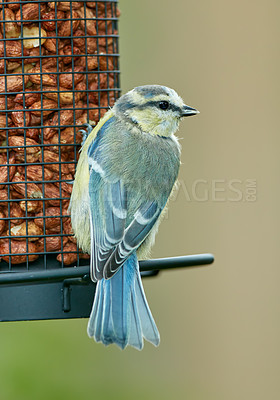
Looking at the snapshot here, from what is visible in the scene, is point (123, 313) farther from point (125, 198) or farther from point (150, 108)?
point (150, 108)

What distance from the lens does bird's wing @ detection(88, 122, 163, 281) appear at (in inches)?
150

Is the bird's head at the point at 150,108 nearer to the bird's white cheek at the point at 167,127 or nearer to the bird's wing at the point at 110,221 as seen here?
the bird's white cheek at the point at 167,127

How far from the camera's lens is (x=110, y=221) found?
3.90m

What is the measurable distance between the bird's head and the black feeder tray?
0.74 feet

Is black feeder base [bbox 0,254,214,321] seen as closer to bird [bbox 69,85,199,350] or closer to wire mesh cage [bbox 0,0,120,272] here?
bird [bbox 69,85,199,350]

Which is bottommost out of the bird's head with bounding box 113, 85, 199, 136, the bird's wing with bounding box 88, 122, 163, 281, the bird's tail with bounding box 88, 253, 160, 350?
the bird's tail with bounding box 88, 253, 160, 350

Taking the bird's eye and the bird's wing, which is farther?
the bird's eye

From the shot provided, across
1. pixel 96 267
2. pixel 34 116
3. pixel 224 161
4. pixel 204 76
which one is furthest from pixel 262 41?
pixel 96 267

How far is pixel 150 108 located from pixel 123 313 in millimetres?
1127

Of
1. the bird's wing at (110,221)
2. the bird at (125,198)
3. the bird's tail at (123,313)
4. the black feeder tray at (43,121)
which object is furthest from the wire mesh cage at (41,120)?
the bird's tail at (123,313)

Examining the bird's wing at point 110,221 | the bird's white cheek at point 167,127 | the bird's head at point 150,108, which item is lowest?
the bird's wing at point 110,221

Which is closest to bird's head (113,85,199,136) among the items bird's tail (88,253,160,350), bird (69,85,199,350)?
bird (69,85,199,350)

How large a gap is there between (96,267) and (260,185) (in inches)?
102

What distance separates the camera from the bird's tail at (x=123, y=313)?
371 centimetres
